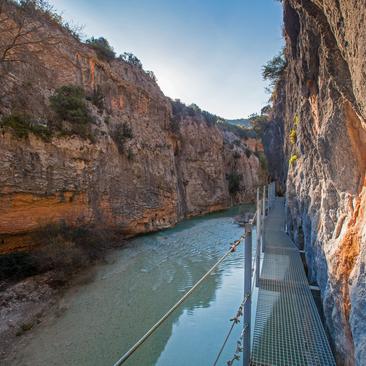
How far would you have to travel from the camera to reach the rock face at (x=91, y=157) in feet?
26.9

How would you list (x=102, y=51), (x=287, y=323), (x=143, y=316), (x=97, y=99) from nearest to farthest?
(x=287, y=323) < (x=143, y=316) < (x=97, y=99) < (x=102, y=51)

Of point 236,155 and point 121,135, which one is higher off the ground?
point 236,155

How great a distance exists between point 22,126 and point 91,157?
307 cm

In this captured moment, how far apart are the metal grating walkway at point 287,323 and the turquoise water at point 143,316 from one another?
1334 mm

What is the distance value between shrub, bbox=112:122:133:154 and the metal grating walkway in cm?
1043

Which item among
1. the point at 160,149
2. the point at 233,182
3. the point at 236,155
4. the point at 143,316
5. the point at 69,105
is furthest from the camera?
the point at 236,155

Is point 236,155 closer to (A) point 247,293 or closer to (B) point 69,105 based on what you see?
(B) point 69,105

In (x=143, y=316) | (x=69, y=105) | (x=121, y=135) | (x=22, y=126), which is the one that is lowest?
(x=143, y=316)

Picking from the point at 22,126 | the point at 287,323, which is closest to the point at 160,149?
the point at 22,126

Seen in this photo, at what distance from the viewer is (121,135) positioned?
44.9 feet

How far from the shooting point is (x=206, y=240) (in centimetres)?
1280

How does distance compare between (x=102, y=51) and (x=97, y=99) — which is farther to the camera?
(x=102, y=51)

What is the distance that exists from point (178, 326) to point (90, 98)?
1230 centimetres

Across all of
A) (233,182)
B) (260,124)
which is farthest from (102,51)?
(260,124)
